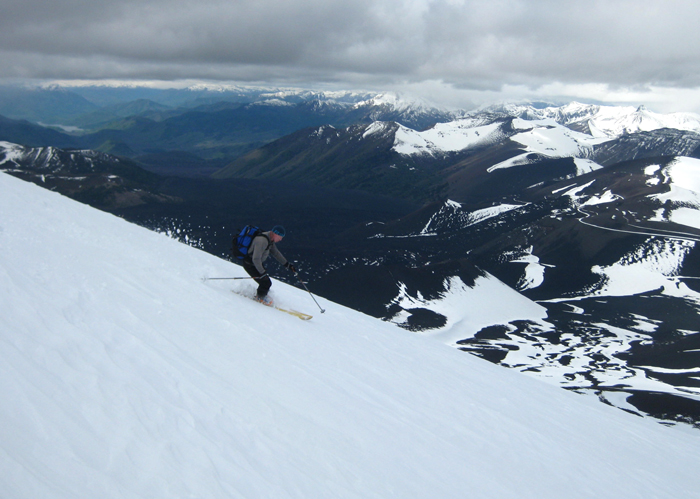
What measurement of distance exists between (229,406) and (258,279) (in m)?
Answer: 6.51

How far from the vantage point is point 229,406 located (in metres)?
6.64

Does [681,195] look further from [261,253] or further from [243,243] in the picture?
[243,243]

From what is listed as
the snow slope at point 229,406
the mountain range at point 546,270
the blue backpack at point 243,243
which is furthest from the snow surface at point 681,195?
the blue backpack at point 243,243

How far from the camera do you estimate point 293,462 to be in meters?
6.06

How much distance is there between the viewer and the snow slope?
4.98m

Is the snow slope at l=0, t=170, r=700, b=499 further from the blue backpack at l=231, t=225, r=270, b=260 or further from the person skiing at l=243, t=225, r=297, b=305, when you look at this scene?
the blue backpack at l=231, t=225, r=270, b=260

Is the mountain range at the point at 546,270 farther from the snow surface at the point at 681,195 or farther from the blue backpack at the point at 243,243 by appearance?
the blue backpack at the point at 243,243

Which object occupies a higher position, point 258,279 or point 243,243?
point 243,243

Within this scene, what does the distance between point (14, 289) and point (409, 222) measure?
168484 millimetres

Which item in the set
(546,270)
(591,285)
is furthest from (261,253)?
(546,270)

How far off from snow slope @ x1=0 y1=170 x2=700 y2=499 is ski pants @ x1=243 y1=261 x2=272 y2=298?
0.96 metres

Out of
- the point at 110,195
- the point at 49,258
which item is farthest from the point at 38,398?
the point at 110,195

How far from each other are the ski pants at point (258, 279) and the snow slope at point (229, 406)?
0.96 metres

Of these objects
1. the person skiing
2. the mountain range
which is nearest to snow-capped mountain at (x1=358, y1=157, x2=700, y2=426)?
the mountain range
